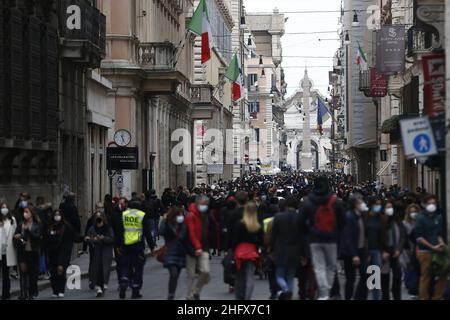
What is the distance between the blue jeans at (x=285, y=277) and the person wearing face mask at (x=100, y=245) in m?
4.78

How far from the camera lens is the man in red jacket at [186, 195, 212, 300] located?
1986 cm

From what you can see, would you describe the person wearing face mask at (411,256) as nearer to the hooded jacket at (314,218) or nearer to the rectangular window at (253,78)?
the hooded jacket at (314,218)

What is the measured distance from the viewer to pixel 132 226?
22.1 meters

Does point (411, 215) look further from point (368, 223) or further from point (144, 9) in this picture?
point (144, 9)

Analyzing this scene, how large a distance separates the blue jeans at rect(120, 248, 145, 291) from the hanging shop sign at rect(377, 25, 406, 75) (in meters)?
24.9

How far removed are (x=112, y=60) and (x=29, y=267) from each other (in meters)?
25.6

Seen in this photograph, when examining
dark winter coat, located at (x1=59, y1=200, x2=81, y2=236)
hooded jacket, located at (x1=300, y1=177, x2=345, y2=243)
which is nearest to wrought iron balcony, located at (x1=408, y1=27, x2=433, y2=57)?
dark winter coat, located at (x1=59, y1=200, x2=81, y2=236)

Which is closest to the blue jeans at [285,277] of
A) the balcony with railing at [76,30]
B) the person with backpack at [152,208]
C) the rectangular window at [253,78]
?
the person with backpack at [152,208]

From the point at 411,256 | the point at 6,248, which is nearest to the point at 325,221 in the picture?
the point at 411,256

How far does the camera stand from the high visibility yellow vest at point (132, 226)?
22094 millimetres

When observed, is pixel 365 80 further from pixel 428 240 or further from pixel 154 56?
pixel 428 240

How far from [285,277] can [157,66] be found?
31.0 metres

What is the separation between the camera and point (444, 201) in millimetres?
20031

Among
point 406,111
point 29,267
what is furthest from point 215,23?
point 29,267
